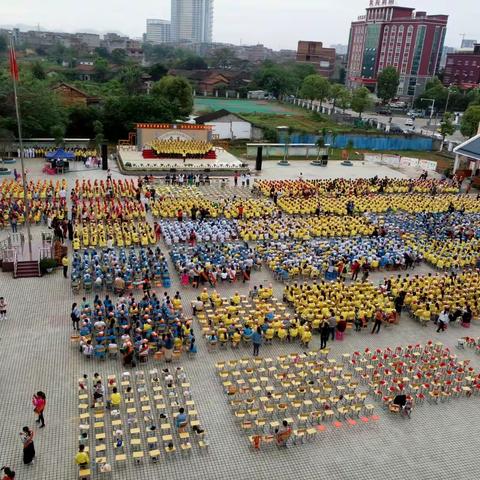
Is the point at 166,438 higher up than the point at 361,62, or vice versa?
the point at 361,62

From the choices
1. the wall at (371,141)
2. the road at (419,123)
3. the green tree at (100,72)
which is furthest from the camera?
the green tree at (100,72)

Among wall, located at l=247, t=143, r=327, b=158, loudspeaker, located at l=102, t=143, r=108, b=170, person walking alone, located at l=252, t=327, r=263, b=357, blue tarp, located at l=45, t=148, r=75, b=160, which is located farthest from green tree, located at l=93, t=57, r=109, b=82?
person walking alone, located at l=252, t=327, r=263, b=357

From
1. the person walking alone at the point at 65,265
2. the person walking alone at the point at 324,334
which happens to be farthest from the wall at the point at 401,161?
the person walking alone at the point at 65,265

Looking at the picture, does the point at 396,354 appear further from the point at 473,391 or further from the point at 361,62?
the point at 361,62

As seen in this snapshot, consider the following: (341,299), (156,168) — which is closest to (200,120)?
(156,168)

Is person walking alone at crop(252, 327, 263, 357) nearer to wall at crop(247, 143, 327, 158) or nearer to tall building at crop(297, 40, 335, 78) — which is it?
wall at crop(247, 143, 327, 158)

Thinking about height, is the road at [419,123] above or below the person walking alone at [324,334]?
above

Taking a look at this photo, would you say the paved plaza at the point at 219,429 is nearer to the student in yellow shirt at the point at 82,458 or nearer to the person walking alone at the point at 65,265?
the student in yellow shirt at the point at 82,458
